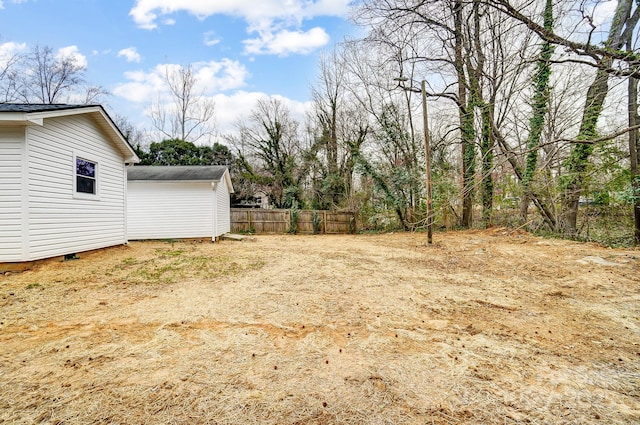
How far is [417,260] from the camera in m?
6.89

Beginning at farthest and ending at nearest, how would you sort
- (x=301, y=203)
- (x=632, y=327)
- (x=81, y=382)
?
(x=301, y=203) → (x=632, y=327) → (x=81, y=382)

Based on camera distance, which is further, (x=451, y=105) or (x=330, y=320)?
(x=451, y=105)

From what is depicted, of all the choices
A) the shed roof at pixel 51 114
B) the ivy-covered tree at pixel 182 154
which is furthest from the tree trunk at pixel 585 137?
the ivy-covered tree at pixel 182 154

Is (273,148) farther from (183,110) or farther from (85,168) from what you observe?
(85,168)

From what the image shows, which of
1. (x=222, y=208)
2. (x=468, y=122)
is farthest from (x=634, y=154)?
(x=222, y=208)

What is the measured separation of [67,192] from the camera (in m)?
6.57

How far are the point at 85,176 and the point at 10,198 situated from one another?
187 centimetres

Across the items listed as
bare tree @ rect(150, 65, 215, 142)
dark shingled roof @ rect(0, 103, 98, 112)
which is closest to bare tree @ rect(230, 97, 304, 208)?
bare tree @ rect(150, 65, 215, 142)

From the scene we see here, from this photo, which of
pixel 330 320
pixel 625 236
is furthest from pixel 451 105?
pixel 330 320

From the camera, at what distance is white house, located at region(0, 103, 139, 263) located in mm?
5512

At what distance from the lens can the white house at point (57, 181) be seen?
551cm

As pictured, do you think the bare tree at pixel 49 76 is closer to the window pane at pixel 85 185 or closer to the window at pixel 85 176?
the window at pixel 85 176

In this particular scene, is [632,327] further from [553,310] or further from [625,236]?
[625,236]

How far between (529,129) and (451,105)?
360 centimetres
